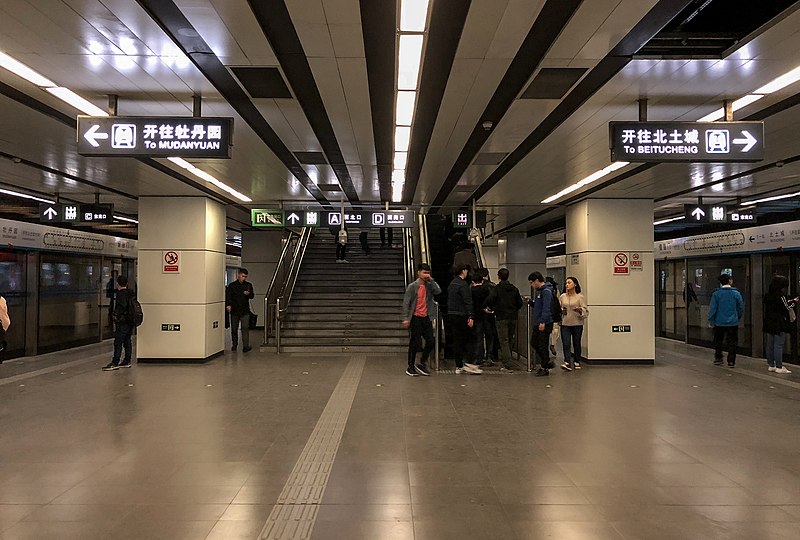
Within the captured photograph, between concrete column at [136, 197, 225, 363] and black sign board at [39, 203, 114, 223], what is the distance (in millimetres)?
763

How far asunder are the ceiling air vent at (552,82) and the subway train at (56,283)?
9973 millimetres

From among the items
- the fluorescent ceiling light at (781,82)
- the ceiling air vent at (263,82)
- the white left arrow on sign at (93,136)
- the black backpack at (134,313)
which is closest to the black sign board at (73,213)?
the black backpack at (134,313)

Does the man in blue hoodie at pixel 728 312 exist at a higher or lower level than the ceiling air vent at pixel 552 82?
lower

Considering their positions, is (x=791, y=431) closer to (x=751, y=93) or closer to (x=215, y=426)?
(x=751, y=93)

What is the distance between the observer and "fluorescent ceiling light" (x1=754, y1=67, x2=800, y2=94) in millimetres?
4645

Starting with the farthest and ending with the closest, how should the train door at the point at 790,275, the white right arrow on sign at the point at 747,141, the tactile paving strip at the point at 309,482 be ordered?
the train door at the point at 790,275
the white right arrow on sign at the point at 747,141
the tactile paving strip at the point at 309,482

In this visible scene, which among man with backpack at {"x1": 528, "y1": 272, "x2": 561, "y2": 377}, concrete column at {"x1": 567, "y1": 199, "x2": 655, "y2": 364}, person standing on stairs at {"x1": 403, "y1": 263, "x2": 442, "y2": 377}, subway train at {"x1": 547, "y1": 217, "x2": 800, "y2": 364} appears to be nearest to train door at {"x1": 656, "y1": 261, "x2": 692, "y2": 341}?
subway train at {"x1": 547, "y1": 217, "x2": 800, "y2": 364}

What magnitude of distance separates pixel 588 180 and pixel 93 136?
23.8 ft

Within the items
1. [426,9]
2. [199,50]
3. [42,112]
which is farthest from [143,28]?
[42,112]

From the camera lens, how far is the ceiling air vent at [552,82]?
4711mm

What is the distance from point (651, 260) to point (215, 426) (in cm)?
840

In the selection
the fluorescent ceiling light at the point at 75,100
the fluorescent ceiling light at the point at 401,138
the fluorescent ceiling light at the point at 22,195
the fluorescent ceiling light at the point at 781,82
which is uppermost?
the fluorescent ceiling light at the point at 401,138

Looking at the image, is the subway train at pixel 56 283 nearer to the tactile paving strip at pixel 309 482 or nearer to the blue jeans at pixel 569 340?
the tactile paving strip at pixel 309 482

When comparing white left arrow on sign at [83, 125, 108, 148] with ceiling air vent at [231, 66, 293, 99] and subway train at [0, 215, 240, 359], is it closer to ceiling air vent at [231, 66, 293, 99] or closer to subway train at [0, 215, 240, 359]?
ceiling air vent at [231, 66, 293, 99]
